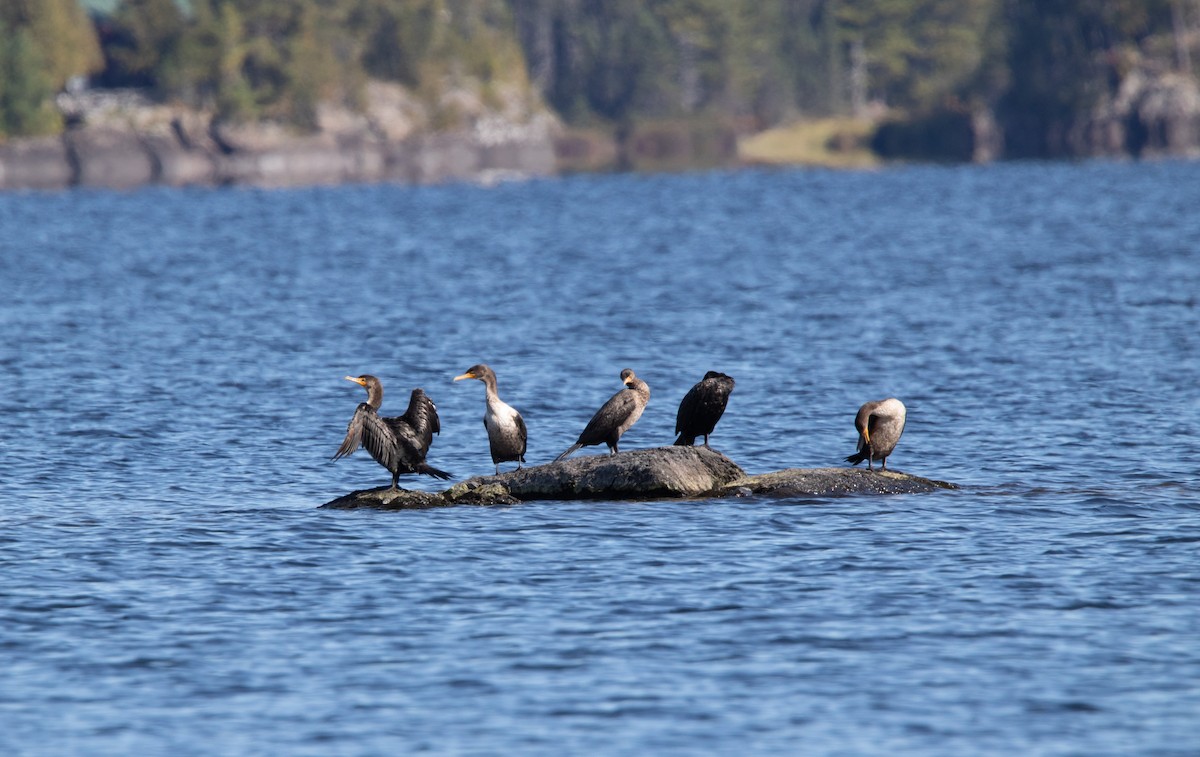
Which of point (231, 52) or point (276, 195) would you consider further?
point (231, 52)

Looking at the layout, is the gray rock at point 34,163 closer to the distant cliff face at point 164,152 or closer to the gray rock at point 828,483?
the distant cliff face at point 164,152

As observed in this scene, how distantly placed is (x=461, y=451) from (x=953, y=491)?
818cm

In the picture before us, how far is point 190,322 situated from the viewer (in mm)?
46062

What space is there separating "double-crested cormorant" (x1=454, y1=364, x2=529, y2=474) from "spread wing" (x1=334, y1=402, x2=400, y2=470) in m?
1.05

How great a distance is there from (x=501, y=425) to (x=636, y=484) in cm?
174

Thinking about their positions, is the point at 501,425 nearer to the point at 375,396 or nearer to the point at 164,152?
the point at 375,396

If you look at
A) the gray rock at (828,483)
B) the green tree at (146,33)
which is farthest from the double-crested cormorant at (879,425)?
the green tree at (146,33)

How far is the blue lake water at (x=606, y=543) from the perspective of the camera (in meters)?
12.5

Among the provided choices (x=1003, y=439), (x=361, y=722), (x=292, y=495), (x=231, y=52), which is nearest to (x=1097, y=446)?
(x=1003, y=439)

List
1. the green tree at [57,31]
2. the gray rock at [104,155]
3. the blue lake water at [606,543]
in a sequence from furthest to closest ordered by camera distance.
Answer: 1. the green tree at [57,31]
2. the gray rock at [104,155]
3. the blue lake water at [606,543]

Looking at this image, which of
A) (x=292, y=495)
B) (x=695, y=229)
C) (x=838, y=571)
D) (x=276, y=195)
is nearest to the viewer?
(x=838, y=571)

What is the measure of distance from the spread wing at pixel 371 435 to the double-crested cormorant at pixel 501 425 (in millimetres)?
1049

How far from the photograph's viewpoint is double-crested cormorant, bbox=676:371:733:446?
809 inches

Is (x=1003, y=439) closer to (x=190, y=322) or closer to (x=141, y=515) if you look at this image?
(x=141, y=515)
